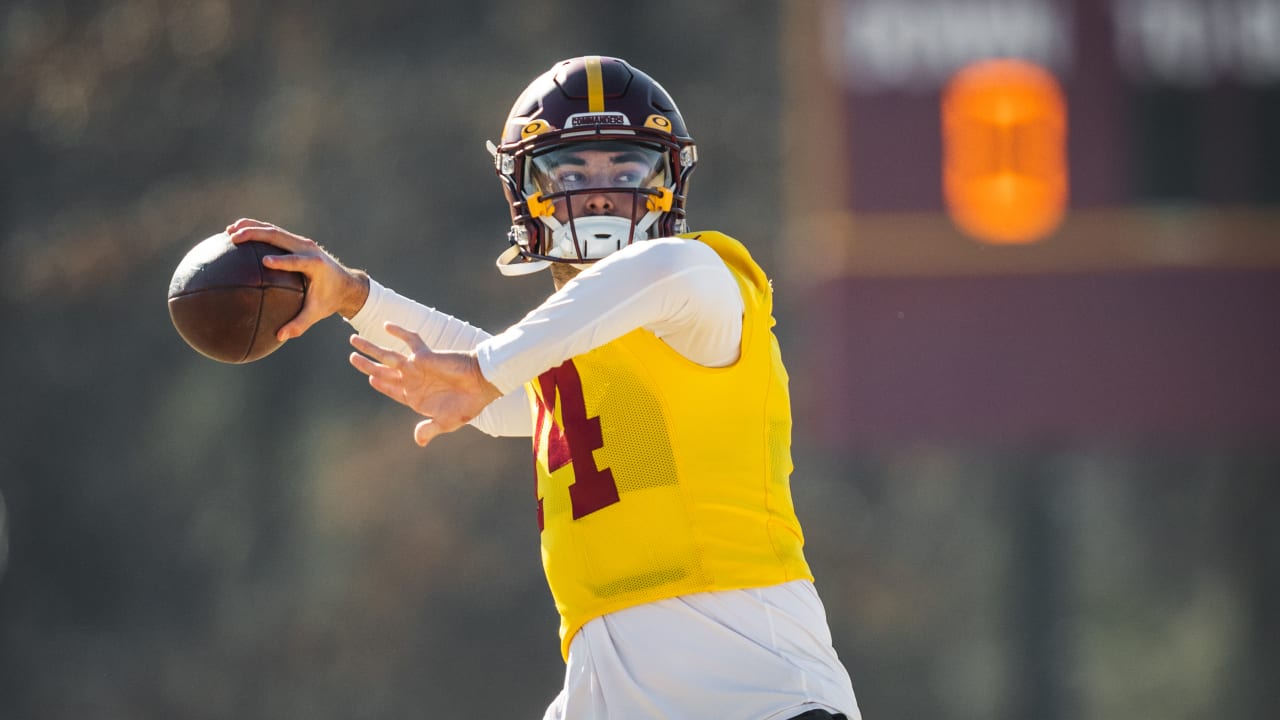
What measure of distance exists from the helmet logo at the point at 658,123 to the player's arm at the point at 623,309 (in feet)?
2.30

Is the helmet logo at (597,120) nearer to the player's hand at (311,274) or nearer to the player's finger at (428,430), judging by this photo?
the player's hand at (311,274)

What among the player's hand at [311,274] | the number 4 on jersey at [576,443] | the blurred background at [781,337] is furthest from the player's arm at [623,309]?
the blurred background at [781,337]

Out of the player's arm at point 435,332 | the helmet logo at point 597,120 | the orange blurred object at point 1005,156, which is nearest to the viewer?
the helmet logo at point 597,120

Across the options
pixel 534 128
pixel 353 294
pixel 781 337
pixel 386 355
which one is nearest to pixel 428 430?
pixel 386 355

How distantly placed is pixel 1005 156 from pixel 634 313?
8.79m

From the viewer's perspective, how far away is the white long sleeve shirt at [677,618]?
2807mm

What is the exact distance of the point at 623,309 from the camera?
2818 mm

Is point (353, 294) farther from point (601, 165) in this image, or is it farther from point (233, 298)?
point (601, 165)

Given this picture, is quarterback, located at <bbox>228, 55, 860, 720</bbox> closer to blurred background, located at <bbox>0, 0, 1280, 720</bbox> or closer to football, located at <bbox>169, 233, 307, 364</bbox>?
football, located at <bbox>169, 233, 307, 364</bbox>

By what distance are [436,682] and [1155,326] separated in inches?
230

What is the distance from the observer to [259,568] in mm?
13844

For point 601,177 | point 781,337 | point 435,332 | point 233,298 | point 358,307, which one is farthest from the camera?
point 781,337

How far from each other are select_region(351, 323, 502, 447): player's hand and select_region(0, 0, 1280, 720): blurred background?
8456mm

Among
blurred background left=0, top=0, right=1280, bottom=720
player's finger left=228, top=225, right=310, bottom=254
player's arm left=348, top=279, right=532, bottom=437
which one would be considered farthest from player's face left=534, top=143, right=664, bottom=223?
blurred background left=0, top=0, right=1280, bottom=720
